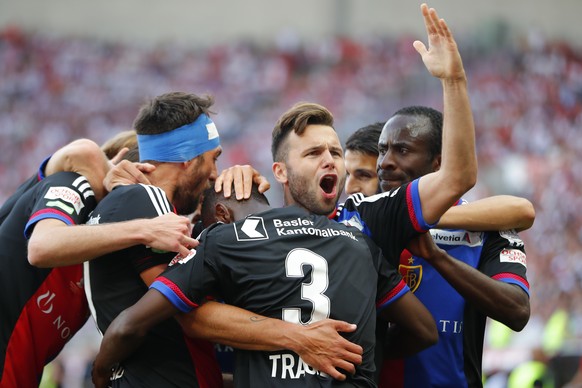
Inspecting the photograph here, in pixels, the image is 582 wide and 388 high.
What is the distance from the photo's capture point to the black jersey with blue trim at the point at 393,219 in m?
3.61

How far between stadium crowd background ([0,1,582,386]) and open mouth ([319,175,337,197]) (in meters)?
15.3

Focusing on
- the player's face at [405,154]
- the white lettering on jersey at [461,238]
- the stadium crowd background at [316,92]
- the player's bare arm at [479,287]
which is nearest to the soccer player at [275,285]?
the player's bare arm at [479,287]

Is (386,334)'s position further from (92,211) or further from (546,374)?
(546,374)

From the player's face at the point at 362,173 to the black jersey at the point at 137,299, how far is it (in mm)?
1870

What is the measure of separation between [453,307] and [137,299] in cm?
170

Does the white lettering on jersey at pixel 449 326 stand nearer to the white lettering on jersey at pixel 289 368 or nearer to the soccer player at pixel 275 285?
the soccer player at pixel 275 285

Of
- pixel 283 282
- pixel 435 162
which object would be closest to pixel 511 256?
pixel 435 162

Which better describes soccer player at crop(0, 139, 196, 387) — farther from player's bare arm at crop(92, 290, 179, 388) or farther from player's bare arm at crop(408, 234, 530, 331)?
player's bare arm at crop(408, 234, 530, 331)

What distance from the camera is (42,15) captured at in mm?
27656

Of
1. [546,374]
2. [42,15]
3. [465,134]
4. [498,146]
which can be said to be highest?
[42,15]

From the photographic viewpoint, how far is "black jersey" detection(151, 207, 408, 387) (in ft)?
11.1

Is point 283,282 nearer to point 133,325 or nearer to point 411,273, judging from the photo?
point 133,325

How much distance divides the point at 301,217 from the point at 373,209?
405 mm

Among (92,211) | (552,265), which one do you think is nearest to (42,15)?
(552,265)
